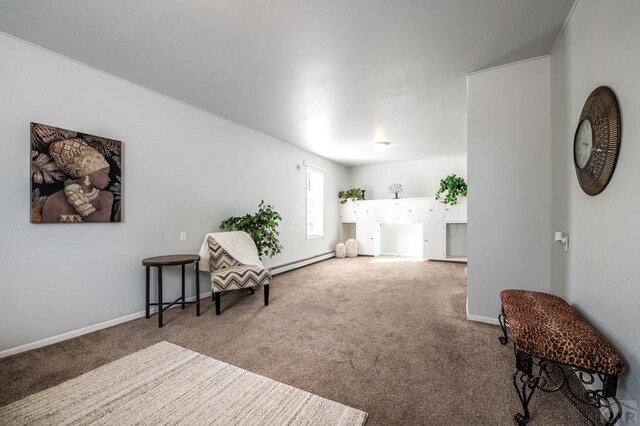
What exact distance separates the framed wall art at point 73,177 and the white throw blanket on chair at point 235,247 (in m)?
0.99

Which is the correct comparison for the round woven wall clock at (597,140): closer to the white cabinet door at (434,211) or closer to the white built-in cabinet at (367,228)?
the white cabinet door at (434,211)

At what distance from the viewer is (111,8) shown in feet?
6.14

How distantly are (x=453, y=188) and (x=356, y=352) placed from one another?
16.3 feet

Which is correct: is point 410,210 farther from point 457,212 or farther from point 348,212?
point 348,212

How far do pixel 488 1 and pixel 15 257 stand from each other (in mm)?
4010

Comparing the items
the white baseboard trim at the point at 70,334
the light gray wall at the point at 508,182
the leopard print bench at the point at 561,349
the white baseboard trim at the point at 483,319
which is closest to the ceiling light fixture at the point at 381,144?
the light gray wall at the point at 508,182

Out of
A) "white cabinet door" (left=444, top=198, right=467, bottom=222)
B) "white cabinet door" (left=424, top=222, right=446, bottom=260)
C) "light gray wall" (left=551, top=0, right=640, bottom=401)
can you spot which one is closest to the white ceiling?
"light gray wall" (left=551, top=0, right=640, bottom=401)

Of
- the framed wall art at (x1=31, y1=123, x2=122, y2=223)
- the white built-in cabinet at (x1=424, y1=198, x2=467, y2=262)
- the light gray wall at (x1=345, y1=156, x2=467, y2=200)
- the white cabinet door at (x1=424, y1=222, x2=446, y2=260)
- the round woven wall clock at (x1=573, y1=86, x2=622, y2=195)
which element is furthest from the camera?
the light gray wall at (x1=345, y1=156, x2=467, y2=200)

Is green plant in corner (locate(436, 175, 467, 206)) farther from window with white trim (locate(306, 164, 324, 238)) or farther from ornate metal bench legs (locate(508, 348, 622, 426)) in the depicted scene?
ornate metal bench legs (locate(508, 348, 622, 426))

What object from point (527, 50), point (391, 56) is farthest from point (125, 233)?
point (527, 50)

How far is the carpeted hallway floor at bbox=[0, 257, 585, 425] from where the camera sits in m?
1.55

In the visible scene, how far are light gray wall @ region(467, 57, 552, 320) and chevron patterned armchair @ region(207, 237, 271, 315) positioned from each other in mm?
2268

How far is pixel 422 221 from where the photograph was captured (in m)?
6.47

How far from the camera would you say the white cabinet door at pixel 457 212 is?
605 centimetres
